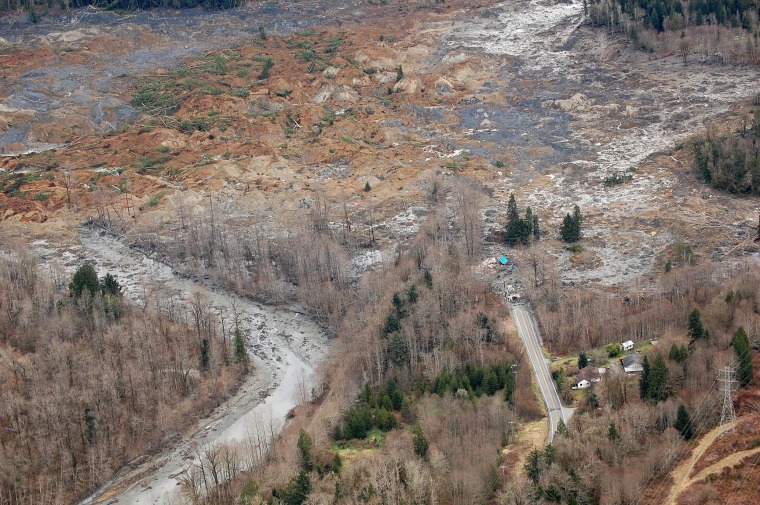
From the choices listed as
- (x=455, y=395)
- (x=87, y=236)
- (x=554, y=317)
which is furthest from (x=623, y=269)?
(x=87, y=236)

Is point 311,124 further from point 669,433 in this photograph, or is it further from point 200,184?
point 669,433

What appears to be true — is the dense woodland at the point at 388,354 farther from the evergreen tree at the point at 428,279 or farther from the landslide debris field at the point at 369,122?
the landslide debris field at the point at 369,122

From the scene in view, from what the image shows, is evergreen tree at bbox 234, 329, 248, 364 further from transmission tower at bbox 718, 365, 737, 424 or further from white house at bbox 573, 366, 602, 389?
transmission tower at bbox 718, 365, 737, 424

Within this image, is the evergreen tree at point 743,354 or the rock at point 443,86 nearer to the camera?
the evergreen tree at point 743,354

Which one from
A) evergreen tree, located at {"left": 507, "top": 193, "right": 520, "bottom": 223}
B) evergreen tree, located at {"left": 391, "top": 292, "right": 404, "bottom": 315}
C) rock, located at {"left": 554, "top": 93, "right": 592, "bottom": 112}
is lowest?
evergreen tree, located at {"left": 391, "top": 292, "right": 404, "bottom": 315}

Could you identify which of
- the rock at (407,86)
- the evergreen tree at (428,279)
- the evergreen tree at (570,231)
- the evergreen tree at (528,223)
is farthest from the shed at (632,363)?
the rock at (407,86)

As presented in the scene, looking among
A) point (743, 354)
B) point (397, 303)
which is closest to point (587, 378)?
point (743, 354)

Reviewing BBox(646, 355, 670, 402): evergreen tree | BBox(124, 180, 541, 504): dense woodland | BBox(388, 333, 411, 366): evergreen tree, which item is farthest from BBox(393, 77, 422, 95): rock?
BBox(646, 355, 670, 402): evergreen tree
